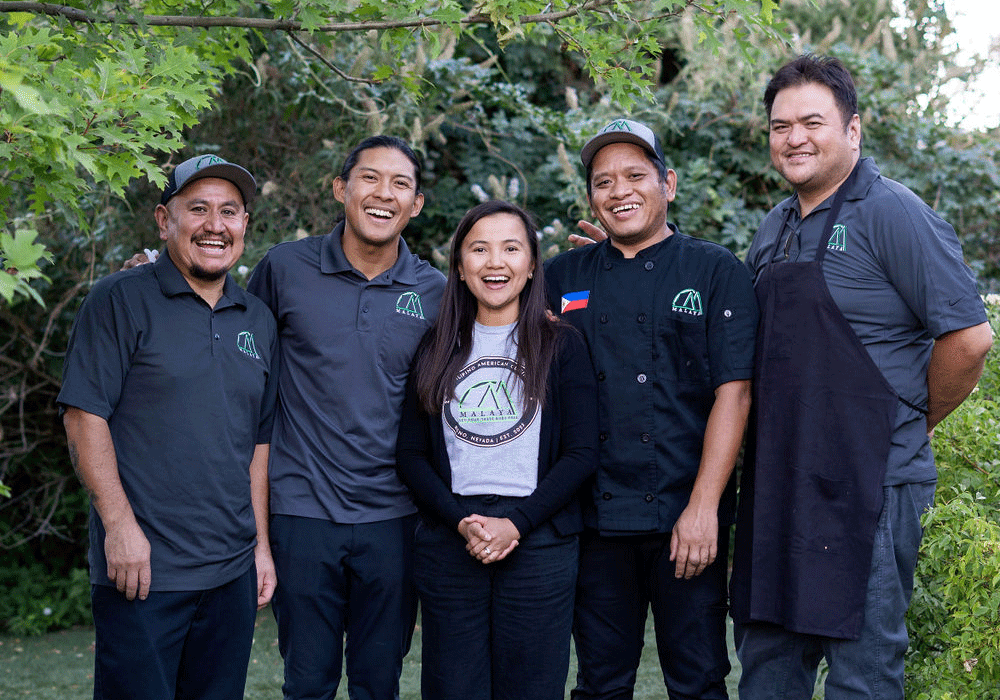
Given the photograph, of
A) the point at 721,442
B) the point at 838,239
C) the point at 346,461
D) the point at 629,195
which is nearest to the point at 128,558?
the point at 346,461

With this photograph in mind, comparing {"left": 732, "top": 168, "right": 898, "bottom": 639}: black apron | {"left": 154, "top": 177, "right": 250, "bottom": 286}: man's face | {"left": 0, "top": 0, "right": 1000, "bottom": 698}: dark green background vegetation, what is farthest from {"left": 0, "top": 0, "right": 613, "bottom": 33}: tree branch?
{"left": 0, "top": 0, "right": 1000, "bottom": 698}: dark green background vegetation

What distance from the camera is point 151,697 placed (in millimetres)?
3152

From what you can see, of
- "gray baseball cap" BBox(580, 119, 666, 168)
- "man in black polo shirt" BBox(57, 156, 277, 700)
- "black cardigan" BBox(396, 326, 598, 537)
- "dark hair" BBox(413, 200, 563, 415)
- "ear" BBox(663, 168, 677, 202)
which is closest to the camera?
"man in black polo shirt" BBox(57, 156, 277, 700)

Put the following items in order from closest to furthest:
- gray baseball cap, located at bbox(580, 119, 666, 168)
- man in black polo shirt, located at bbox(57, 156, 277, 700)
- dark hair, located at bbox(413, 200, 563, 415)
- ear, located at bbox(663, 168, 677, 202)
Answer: man in black polo shirt, located at bbox(57, 156, 277, 700) → dark hair, located at bbox(413, 200, 563, 415) → gray baseball cap, located at bbox(580, 119, 666, 168) → ear, located at bbox(663, 168, 677, 202)

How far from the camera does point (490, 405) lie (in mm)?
3332

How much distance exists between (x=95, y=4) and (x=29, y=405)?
5.22 m

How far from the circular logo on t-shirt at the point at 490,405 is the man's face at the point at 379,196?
0.67 metres

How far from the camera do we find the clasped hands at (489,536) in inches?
125

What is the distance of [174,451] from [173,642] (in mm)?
616

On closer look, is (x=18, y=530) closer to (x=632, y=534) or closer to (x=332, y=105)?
(x=332, y=105)

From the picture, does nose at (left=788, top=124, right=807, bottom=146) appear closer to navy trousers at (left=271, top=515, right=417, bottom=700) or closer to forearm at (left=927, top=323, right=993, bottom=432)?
forearm at (left=927, top=323, right=993, bottom=432)

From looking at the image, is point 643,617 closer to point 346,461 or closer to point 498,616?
point 498,616

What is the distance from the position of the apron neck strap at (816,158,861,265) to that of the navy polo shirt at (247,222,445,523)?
4.58 feet

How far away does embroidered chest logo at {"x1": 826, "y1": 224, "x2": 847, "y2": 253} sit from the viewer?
3.16 meters
